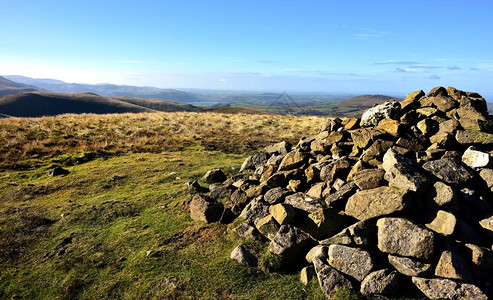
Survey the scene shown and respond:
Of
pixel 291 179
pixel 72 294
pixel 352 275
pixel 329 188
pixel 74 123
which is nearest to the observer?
pixel 352 275

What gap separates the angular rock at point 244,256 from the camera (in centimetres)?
907

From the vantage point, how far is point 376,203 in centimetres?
887

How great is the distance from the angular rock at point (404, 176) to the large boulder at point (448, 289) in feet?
8.62

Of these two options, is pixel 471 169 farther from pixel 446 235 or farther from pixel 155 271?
pixel 155 271

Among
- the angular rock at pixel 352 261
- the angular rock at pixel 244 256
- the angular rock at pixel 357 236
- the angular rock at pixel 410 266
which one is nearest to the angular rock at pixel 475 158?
the angular rock at pixel 357 236

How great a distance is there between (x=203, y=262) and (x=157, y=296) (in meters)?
1.79

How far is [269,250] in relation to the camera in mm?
9219

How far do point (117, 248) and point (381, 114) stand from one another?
42.9 ft

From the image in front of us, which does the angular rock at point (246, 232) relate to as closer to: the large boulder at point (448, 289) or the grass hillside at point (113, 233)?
A: the grass hillside at point (113, 233)

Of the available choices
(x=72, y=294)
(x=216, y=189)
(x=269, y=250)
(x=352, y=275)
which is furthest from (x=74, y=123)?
(x=352, y=275)

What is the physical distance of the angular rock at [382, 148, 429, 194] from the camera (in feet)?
28.4

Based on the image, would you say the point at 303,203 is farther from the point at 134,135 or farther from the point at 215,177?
the point at 134,135

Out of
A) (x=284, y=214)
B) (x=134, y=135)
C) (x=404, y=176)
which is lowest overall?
(x=134, y=135)

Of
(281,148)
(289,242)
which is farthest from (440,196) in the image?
(281,148)
